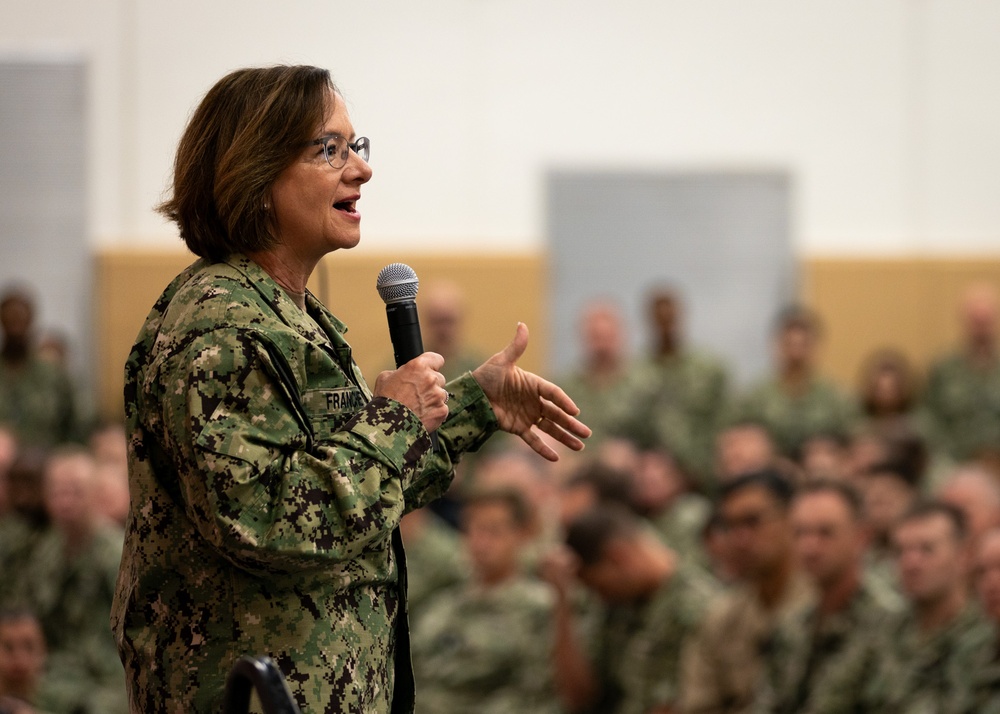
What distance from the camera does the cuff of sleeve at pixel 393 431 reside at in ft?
4.36

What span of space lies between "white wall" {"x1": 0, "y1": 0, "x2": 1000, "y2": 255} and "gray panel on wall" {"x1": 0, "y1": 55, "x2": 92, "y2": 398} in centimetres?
10

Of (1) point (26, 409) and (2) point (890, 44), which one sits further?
(2) point (890, 44)

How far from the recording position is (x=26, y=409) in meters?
6.29

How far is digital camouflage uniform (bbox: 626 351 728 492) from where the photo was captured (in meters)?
6.44

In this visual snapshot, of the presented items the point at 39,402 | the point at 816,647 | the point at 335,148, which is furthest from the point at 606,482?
the point at 39,402

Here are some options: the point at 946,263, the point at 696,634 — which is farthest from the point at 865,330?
the point at 696,634

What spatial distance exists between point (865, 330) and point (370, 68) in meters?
3.05

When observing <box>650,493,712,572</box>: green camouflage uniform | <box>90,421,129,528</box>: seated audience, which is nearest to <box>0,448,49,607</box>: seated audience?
<box>90,421,129,528</box>: seated audience

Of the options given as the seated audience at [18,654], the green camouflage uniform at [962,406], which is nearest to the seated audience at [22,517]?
the seated audience at [18,654]

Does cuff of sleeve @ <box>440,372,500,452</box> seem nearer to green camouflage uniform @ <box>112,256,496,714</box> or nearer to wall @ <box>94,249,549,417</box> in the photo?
green camouflage uniform @ <box>112,256,496,714</box>

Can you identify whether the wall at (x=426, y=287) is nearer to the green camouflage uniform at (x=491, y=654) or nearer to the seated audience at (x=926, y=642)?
the green camouflage uniform at (x=491, y=654)

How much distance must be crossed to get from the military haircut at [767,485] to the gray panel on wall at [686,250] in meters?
3.83

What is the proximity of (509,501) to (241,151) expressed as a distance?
2798mm

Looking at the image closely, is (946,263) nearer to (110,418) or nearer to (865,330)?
(865,330)
